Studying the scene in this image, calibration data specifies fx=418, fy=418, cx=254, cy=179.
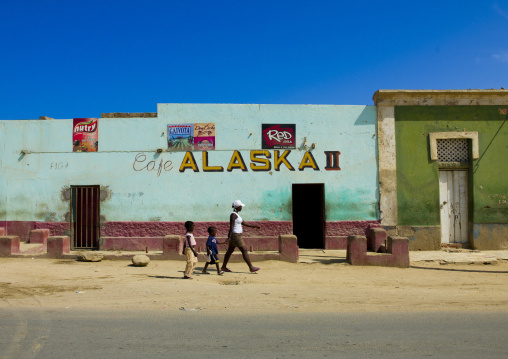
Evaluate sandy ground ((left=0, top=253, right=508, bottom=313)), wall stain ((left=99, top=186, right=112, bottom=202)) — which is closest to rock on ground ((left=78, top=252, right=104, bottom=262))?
sandy ground ((left=0, top=253, right=508, bottom=313))

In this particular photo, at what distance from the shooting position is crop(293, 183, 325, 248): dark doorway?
1445cm

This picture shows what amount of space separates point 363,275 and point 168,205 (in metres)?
6.44

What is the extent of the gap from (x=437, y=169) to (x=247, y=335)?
10138mm

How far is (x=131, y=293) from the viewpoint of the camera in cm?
703

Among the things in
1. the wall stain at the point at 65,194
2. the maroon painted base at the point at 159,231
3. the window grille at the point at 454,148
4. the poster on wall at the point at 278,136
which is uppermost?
the poster on wall at the point at 278,136

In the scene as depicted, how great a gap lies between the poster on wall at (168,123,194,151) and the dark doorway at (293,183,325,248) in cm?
392

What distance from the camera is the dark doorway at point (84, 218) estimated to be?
12938mm

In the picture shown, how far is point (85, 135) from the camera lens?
42.5ft

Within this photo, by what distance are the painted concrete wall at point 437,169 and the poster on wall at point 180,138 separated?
643 cm

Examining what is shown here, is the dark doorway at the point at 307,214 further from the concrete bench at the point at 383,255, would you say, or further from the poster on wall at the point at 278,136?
the concrete bench at the point at 383,255

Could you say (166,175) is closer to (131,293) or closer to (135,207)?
(135,207)

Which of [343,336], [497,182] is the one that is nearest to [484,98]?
[497,182]

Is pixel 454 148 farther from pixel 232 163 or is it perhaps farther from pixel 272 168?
pixel 232 163

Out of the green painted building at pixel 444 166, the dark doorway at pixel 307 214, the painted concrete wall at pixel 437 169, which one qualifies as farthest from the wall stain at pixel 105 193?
the painted concrete wall at pixel 437 169
